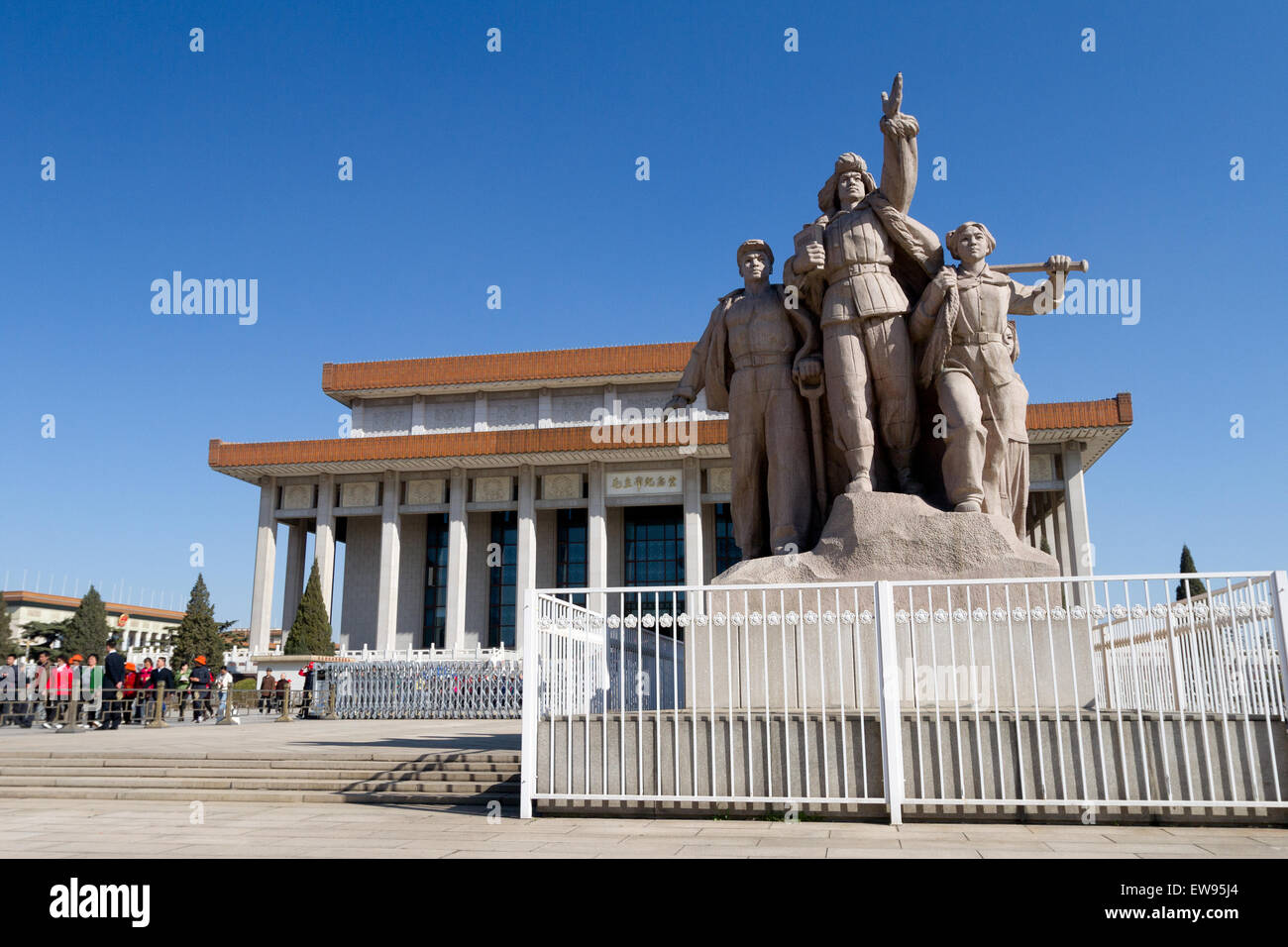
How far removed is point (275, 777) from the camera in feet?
23.8

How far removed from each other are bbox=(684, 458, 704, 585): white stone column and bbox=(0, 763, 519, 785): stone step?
77.4 ft

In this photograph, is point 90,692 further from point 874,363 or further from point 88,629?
point 88,629

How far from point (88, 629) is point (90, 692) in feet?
134

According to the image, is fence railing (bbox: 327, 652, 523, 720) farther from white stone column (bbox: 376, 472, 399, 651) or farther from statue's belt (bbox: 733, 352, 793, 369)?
white stone column (bbox: 376, 472, 399, 651)

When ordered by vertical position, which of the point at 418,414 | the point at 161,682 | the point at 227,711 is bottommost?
the point at 227,711

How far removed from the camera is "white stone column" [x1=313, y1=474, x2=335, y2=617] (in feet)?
105

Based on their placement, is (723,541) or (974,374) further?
(723,541)

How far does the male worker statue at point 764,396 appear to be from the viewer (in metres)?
7.15

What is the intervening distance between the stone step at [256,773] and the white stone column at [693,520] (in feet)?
77.4

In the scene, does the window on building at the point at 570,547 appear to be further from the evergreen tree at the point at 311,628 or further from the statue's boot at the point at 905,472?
the statue's boot at the point at 905,472

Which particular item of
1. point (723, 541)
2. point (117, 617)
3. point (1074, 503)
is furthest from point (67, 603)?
point (1074, 503)

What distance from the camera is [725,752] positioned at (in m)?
5.18
